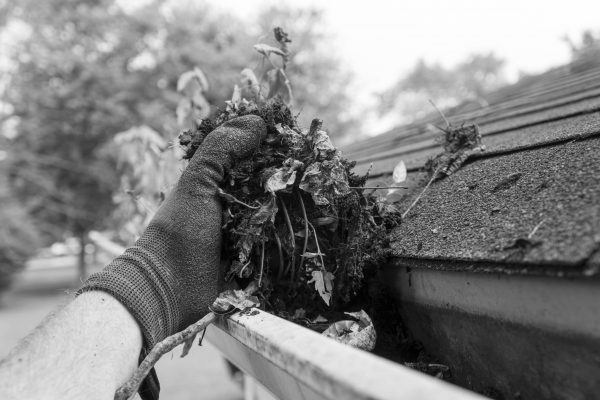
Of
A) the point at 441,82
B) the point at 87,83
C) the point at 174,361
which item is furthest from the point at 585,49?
the point at 441,82

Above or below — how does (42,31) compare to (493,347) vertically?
above

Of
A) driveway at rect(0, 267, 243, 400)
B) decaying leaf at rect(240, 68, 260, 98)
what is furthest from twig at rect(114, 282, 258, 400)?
decaying leaf at rect(240, 68, 260, 98)

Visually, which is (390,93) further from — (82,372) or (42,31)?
(82,372)

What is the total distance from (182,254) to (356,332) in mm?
468

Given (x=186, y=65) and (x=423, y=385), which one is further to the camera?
(x=186, y=65)

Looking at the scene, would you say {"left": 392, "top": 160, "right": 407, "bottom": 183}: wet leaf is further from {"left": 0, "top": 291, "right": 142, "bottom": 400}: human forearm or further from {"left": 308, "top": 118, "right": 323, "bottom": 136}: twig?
{"left": 0, "top": 291, "right": 142, "bottom": 400}: human forearm

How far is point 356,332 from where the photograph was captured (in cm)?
101

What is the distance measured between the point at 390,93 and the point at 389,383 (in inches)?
1279

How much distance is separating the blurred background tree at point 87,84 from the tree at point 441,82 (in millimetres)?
20499

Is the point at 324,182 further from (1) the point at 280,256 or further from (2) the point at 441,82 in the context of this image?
(2) the point at 441,82

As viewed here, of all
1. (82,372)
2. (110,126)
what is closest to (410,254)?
(82,372)

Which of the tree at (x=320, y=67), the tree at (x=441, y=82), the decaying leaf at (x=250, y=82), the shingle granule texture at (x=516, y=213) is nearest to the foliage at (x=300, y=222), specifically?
the shingle granule texture at (x=516, y=213)

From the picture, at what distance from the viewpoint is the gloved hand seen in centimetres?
103

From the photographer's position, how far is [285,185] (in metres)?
1.09
